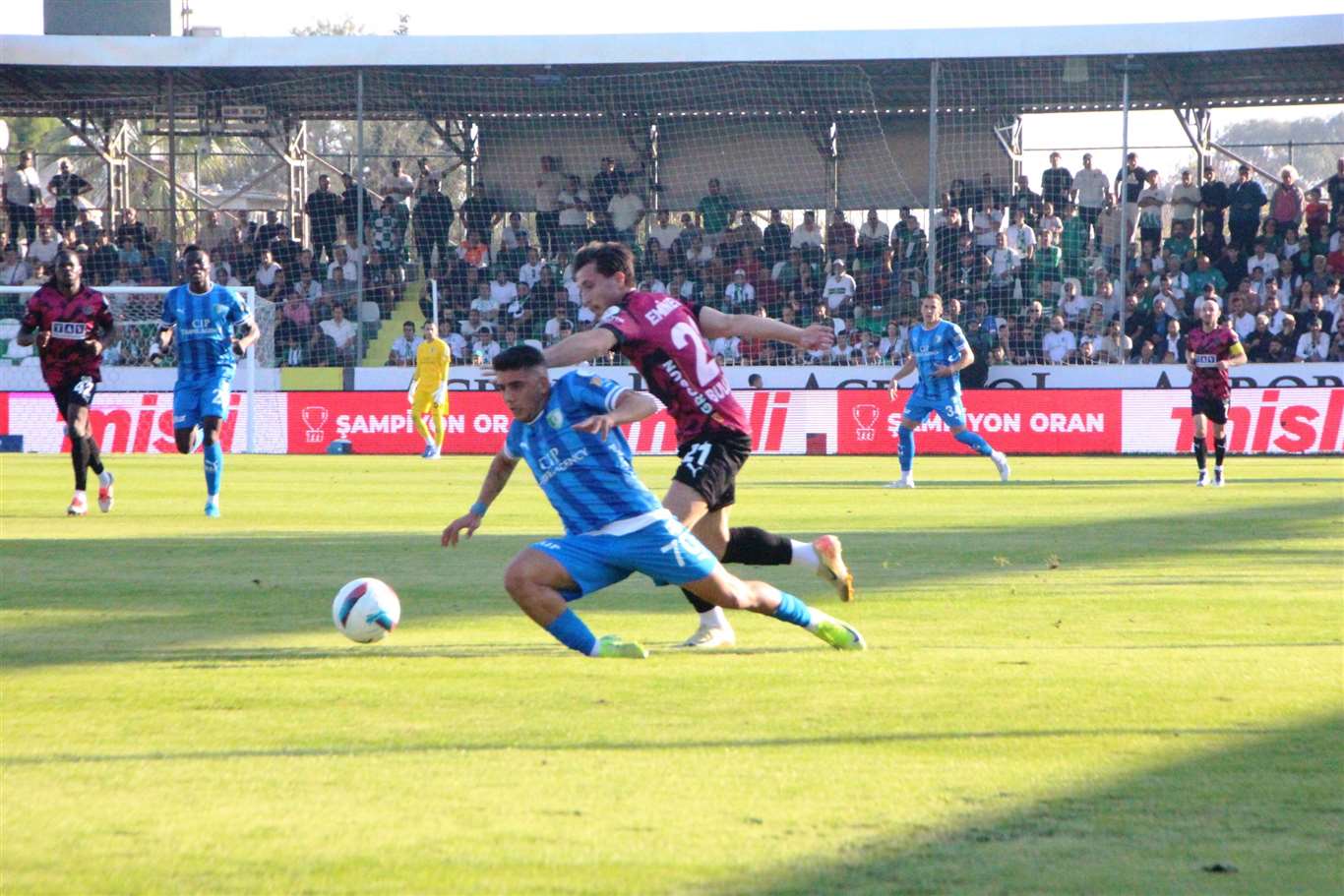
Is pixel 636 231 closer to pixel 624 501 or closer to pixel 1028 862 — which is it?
pixel 624 501

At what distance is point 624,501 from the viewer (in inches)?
287

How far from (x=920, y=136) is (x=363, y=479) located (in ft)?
71.5

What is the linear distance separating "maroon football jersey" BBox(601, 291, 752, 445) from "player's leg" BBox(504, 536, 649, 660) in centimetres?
135

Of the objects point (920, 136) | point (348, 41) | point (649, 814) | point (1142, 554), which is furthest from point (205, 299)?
point (920, 136)

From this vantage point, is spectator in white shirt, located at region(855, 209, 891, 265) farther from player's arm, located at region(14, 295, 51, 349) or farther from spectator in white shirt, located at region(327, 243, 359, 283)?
player's arm, located at region(14, 295, 51, 349)

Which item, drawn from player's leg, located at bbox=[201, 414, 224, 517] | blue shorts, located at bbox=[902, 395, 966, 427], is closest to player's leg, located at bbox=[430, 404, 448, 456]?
blue shorts, located at bbox=[902, 395, 966, 427]

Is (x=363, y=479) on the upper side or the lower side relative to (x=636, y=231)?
lower

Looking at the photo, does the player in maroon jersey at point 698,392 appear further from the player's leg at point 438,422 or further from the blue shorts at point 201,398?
the player's leg at point 438,422

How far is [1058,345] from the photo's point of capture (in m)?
33.0

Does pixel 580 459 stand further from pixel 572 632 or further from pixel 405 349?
pixel 405 349

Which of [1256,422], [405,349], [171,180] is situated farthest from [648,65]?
[1256,422]

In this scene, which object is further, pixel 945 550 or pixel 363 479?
pixel 363 479

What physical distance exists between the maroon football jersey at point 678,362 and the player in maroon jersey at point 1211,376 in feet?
46.5

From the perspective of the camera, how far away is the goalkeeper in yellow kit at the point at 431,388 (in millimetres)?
28109
